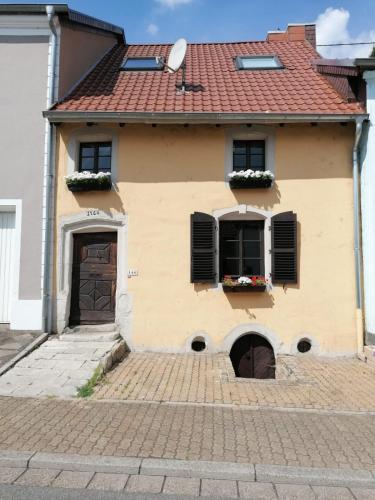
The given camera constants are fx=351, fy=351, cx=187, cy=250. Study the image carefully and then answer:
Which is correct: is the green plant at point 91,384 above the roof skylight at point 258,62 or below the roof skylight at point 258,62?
below

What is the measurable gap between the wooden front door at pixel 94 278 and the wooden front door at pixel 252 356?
279 cm

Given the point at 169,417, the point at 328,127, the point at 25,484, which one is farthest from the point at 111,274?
the point at 328,127

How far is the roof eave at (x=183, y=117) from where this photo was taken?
23.8ft

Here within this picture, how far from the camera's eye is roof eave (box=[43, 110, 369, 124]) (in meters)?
7.25

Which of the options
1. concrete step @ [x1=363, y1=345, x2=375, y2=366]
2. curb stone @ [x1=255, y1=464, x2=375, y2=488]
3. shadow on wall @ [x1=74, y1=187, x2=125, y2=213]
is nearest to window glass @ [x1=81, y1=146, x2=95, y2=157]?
shadow on wall @ [x1=74, y1=187, x2=125, y2=213]

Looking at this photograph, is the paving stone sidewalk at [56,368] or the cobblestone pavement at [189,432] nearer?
the cobblestone pavement at [189,432]

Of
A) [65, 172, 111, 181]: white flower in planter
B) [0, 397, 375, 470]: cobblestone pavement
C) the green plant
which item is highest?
Result: [65, 172, 111, 181]: white flower in planter

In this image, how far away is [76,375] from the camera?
5.59m

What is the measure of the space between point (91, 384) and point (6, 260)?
4062mm

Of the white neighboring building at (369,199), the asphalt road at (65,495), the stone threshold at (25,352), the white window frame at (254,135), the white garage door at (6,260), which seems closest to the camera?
the asphalt road at (65,495)

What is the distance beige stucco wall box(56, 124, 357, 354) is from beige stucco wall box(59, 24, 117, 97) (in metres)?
1.59

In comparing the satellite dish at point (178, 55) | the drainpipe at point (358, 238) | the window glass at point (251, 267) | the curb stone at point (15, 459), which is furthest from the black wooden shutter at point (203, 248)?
the curb stone at point (15, 459)

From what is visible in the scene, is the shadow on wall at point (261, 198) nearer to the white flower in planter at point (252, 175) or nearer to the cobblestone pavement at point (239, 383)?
the white flower in planter at point (252, 175)

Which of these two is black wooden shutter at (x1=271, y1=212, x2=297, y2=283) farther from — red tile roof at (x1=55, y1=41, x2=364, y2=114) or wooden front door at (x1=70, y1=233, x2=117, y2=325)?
wooden front door at (x1=70, y1=233, x2=117, y2=325)
